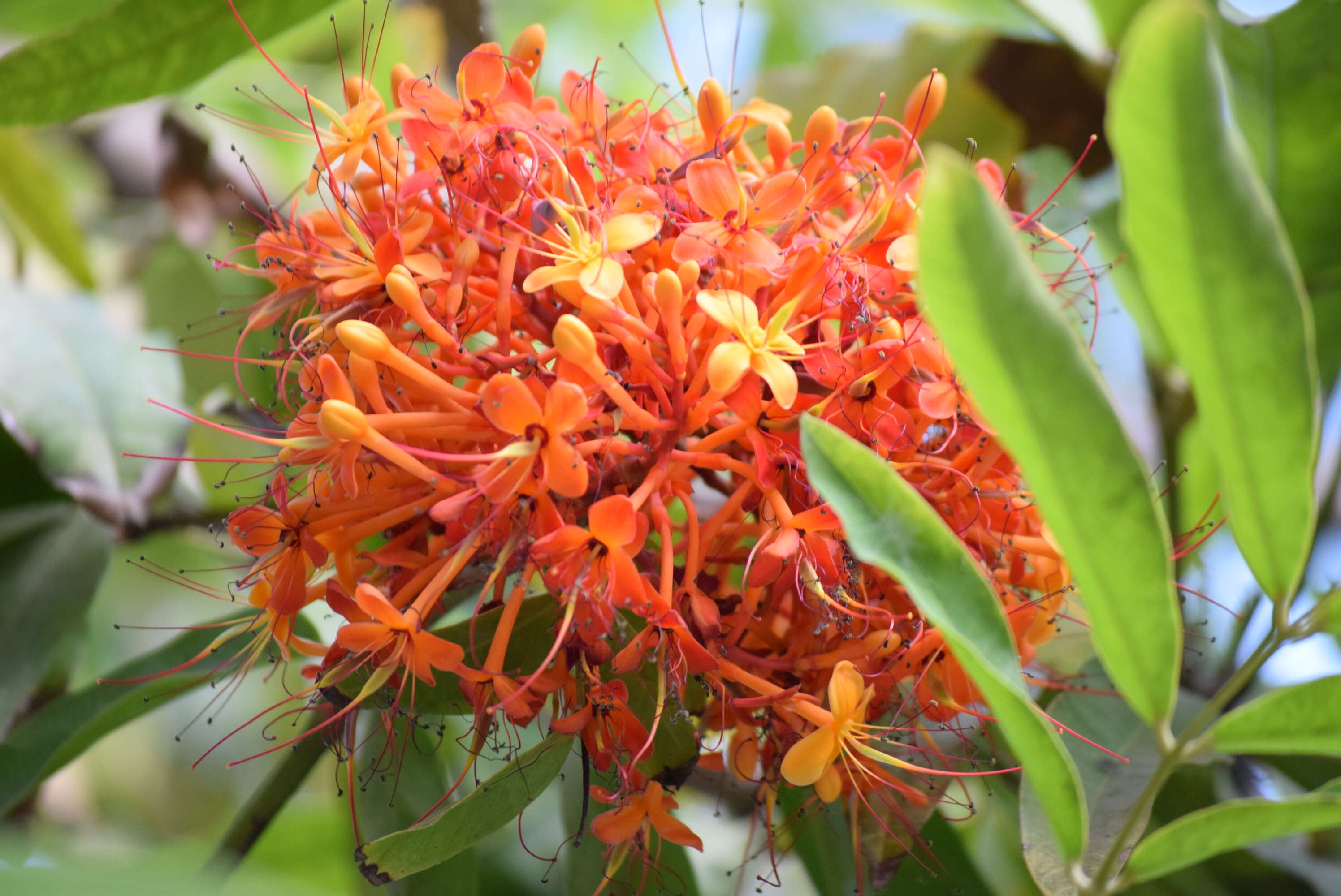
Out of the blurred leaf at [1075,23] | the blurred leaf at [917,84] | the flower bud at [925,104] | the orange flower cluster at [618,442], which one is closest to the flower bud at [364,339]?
the orange flower cluster at [618,442]

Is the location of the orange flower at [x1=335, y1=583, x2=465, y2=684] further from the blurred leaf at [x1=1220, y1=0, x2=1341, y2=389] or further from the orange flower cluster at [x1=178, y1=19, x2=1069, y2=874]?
the blurred leaf at [x1=1220, y1=0, x2=1341, y2=389]

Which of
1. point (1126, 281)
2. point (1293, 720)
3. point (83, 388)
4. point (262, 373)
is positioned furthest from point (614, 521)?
point (1126, 281)

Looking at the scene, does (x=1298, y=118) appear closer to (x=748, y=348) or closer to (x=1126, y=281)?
(x=1126, y=281)

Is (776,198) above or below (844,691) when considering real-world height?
above

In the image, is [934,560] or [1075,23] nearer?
[934,560]

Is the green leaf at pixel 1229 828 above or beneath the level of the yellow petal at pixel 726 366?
beneath

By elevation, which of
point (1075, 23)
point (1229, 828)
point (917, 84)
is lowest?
point (1229, 828)

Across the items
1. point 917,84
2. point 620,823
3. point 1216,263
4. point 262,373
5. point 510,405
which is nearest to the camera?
point 1216,263

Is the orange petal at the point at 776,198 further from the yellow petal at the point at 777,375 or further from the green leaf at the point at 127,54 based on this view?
the green leaf at the point at 127,54
